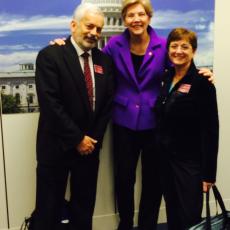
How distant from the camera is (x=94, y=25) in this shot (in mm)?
1966

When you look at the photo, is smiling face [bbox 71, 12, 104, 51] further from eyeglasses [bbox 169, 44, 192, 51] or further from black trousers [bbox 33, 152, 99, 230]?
black trousers [bbox 33, 152, 99, 230]

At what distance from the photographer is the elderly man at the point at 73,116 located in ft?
6.41

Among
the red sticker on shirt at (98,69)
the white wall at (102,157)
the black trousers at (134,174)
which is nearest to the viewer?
the red sticker on shirt at (98,69)

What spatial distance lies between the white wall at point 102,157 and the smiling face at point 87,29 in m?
0.68

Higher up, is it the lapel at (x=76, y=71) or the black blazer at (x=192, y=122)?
the lapel at (x=76, y=71)

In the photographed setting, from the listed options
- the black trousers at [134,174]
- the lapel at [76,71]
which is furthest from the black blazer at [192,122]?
the lapel at [76,71]

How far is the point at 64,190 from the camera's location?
2.19 metres

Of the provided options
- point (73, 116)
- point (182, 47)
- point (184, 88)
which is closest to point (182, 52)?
point (182, 47)

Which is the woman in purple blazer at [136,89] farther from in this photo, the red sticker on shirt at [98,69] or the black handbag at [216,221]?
the black handbag at [216,221]

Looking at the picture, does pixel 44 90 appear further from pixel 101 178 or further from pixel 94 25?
pixel 101 178

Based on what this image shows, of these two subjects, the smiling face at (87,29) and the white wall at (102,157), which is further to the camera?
the white wall at (102,157)

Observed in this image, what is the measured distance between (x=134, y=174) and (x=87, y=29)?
0.99 meters

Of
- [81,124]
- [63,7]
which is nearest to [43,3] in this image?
[63,7]

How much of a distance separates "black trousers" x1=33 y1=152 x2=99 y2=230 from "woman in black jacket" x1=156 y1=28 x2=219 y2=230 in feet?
1.62
